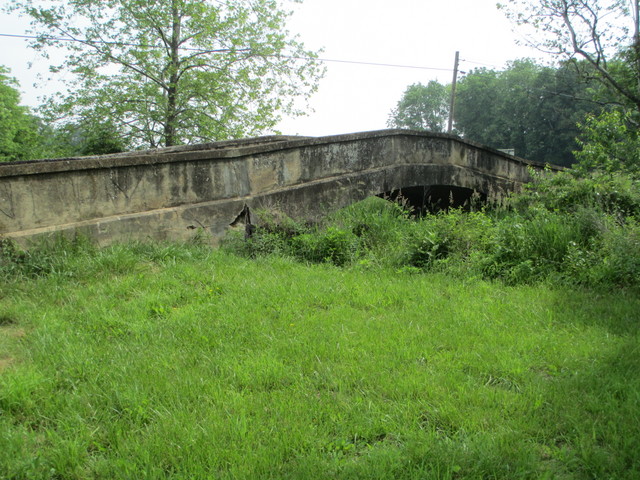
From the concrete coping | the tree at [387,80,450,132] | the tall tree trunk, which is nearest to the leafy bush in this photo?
the concrete coping

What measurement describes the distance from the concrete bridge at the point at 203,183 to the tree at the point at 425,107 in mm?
66532

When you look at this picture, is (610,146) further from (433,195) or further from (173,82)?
(173,82)

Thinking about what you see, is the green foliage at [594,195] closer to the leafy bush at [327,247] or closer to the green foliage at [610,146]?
the leafy bush at [327,247]

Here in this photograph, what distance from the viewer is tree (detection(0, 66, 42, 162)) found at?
28.1 m

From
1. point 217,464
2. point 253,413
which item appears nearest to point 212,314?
point 253,413

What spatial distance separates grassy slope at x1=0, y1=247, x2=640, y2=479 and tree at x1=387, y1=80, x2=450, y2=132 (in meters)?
72.3

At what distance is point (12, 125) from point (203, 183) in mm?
29513

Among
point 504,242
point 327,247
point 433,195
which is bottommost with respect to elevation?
point 327,247

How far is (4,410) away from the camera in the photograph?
2.72 meters

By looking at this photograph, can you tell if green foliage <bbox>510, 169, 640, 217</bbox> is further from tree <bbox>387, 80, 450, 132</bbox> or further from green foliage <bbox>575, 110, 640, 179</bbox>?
tree <bbox>387, 80, 450, 132</bbox>

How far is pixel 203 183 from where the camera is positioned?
260 inches

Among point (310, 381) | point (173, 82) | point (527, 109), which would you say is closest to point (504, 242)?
point (310, 381)

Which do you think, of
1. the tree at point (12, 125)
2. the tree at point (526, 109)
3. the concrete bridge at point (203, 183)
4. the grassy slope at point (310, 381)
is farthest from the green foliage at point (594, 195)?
the tree at point (526, 109)

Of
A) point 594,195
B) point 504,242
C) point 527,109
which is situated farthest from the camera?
point 527,109
